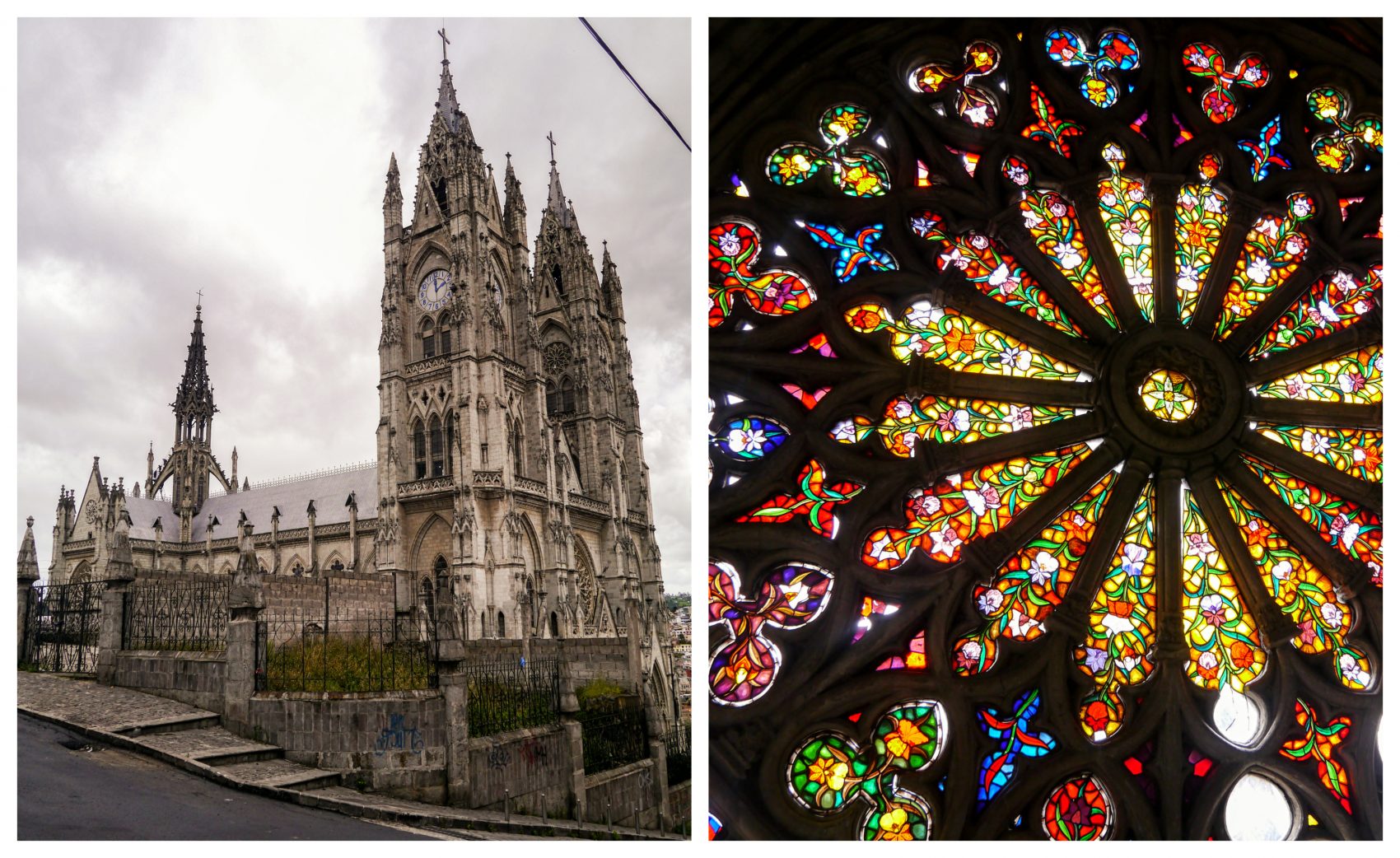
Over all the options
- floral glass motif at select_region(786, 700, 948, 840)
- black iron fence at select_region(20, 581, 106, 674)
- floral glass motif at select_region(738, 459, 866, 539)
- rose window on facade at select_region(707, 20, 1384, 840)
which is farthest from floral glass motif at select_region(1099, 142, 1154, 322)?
black iron fence at select_region(20, 581, 106, 674)

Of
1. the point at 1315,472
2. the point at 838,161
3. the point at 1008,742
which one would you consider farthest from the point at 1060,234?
the point at 1008,742

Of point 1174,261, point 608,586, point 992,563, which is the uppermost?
point 1174,261

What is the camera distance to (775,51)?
7090mm

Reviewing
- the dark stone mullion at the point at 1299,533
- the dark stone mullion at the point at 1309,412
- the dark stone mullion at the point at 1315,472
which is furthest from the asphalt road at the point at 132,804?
the dark stone mullion at the point at 1309,412

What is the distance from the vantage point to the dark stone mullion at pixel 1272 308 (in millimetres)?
7285

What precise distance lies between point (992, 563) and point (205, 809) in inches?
183

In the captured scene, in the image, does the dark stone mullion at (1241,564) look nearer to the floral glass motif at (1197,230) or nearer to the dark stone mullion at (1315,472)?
the dark stone mullion at (1315,472)

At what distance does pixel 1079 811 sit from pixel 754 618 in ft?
7.21

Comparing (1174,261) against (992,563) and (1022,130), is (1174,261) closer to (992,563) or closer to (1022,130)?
(1022,130)

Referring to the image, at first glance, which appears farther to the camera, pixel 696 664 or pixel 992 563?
pixel 992 563

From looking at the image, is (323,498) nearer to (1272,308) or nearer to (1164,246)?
(1164,246)

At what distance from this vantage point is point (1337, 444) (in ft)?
23.3

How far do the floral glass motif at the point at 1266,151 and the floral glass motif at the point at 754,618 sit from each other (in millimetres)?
4924

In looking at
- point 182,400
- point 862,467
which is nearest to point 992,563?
point 862,467
